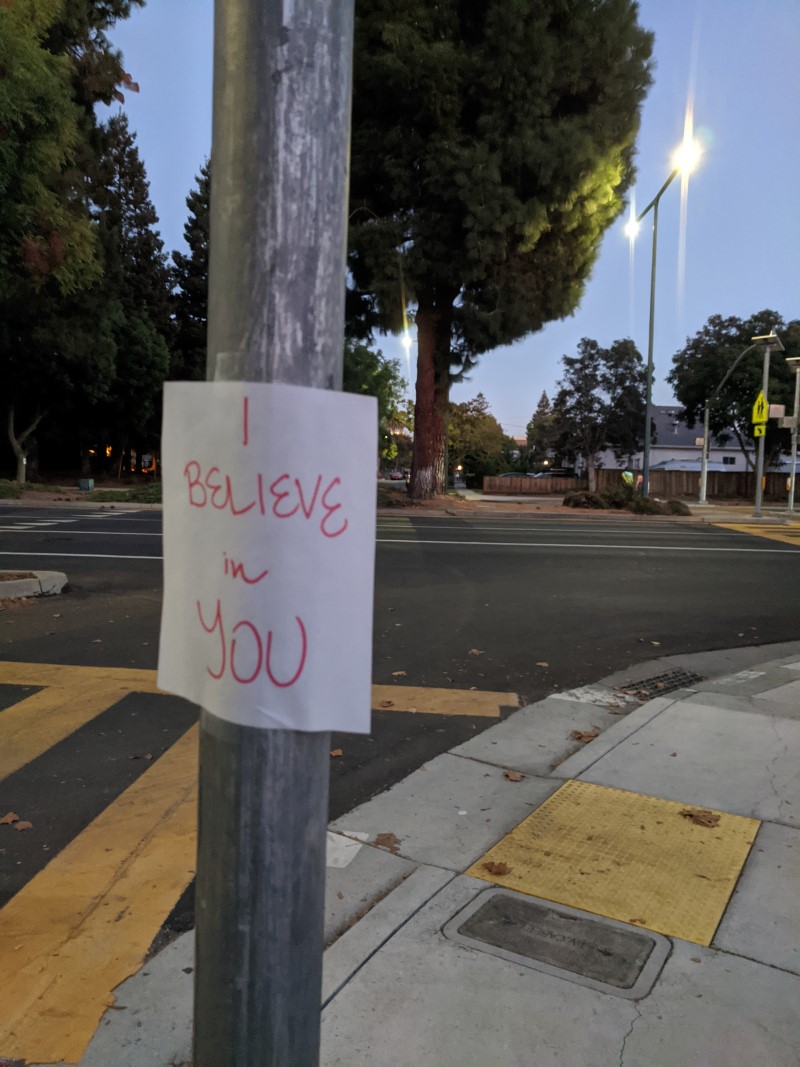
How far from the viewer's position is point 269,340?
1349 millimetres

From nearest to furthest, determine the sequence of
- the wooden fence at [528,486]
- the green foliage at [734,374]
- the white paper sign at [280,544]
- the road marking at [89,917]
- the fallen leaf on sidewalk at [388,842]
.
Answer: the white paper sign at [280,544] → the road marking at [89,917] → the fallen leaf on sidewalk at [388,842] → the green foliage at [734,374] → the wooden fence at [528,486]

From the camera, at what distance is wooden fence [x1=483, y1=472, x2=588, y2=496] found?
163ft

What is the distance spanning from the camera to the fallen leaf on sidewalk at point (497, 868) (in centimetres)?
339

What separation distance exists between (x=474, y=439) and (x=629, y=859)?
178ft

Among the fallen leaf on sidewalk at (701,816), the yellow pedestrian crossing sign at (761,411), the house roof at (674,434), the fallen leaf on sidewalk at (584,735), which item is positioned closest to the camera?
the fallen leaf on sidewalk at (701,816)

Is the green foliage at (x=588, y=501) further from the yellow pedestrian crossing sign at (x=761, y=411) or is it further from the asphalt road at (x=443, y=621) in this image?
the asphalt road at (x=443, y=621)

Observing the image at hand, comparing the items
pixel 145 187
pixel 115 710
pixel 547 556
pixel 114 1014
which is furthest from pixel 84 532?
pixel 145 187

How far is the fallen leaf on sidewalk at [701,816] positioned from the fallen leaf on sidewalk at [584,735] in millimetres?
1116

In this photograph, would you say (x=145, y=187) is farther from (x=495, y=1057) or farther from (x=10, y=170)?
(x=495, y=1057)

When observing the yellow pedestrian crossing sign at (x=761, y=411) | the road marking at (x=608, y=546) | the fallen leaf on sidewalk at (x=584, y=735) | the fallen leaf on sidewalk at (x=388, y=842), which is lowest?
the fallen leaf on sidewalk at (x=388, y=842)

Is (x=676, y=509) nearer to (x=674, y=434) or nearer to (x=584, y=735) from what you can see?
(x=584, y=735)

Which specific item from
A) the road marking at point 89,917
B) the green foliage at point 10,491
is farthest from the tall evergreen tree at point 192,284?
the road marking at point 89,917

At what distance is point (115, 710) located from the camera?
544 cm

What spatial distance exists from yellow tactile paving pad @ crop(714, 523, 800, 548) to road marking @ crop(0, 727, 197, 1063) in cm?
1577
